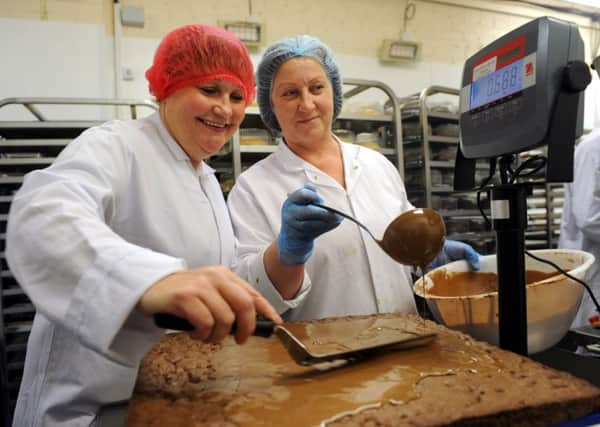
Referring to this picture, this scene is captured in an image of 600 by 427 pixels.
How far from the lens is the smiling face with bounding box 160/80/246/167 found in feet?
4.21

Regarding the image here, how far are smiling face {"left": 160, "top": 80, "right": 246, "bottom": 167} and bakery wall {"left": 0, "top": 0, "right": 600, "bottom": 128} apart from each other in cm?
248

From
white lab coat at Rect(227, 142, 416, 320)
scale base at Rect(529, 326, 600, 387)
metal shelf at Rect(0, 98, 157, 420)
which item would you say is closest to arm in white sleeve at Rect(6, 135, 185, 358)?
white lab coat at Rect(227, 142, 416, 320)

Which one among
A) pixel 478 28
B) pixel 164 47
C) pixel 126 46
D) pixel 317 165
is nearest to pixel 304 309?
pixel 317 165

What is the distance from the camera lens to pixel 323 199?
4.96 ft

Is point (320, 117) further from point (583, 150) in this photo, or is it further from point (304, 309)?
point (583, 150)

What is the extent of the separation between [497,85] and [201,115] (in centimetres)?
76

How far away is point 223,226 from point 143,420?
74 cm

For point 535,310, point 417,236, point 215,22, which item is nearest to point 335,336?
point 417,236

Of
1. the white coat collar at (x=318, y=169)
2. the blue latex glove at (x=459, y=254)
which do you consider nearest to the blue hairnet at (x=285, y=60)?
the white coat collar at (x=318, y=169)

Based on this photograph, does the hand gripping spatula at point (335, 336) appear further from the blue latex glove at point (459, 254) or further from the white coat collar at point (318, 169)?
the white coat collar at point (318, 169)

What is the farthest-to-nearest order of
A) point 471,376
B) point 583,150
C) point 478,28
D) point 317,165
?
point 478,28 → point 583,150 → point 317,165 → point 471,376

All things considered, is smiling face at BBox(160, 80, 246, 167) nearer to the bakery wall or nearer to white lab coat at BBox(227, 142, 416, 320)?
white lab coat at BBox(227, 142, 416, 320)

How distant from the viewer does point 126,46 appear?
3.57m

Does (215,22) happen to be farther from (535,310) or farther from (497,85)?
(535,310)
